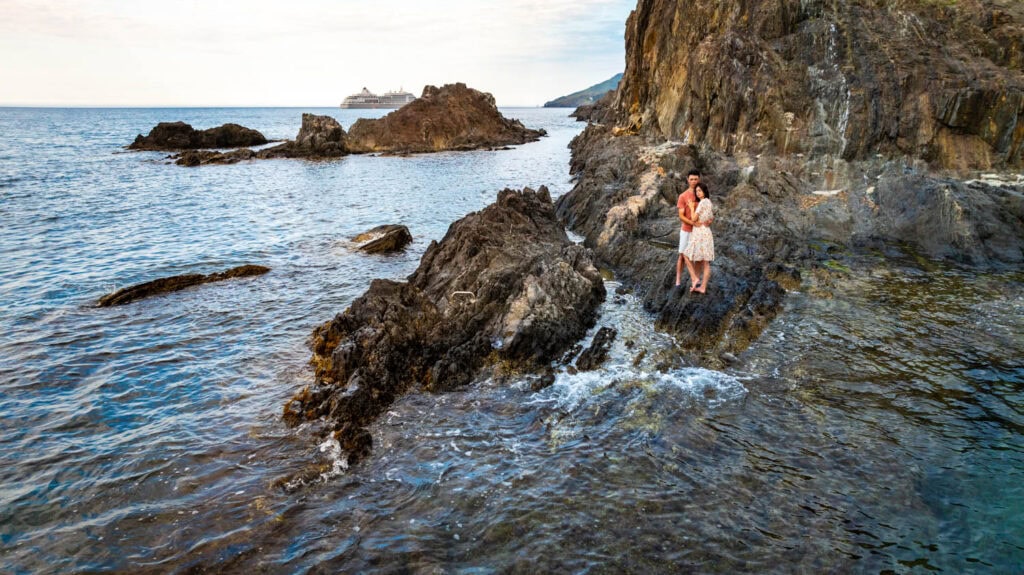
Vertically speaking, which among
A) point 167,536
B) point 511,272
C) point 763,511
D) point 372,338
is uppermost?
point 511,272

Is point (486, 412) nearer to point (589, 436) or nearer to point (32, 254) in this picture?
point (589, 436)

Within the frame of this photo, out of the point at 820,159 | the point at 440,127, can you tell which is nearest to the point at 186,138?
the point at 440,127

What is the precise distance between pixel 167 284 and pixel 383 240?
8.18m

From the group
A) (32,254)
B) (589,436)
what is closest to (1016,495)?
(589,436)

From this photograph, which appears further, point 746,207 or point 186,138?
point 186,138

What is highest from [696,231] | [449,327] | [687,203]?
[687,203]

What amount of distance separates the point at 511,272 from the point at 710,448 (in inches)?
271

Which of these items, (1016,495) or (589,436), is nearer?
(1016,495)

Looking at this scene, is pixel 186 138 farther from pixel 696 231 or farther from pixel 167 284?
pixel 696 231

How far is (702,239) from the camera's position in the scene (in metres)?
13.0

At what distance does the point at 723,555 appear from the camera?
659 centimetres

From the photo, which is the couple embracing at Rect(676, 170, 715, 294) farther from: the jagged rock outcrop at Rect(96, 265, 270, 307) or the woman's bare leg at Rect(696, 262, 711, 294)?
the jagged rock outcrop at Rect(96, 265, 270, 307)

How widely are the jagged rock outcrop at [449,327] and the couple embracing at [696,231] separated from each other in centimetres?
262

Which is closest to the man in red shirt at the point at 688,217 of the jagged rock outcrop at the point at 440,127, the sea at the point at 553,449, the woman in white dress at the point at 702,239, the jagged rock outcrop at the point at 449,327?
the woman in white dress at the point at 702,239
